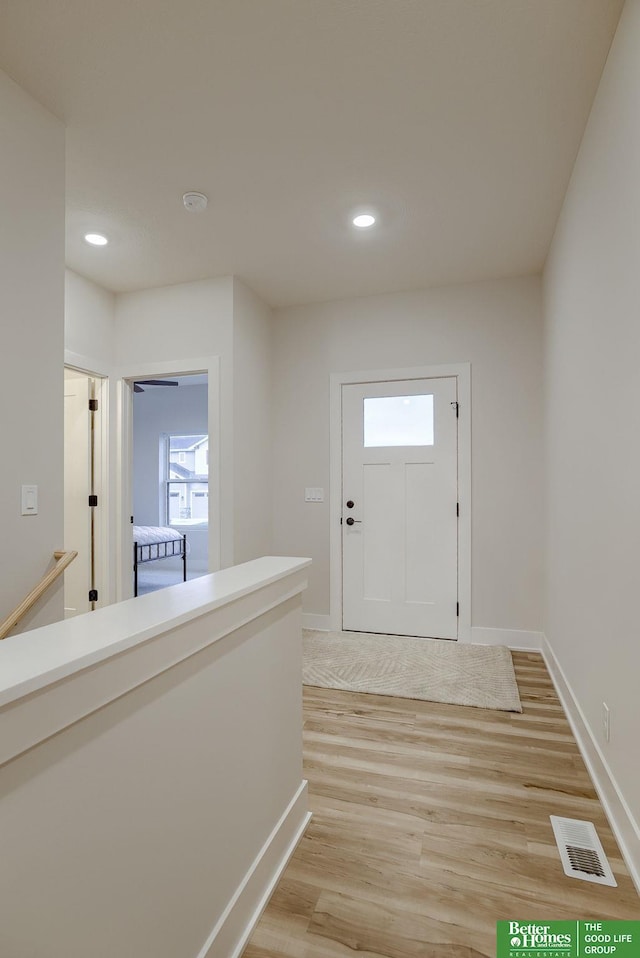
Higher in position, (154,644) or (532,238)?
(532,238)

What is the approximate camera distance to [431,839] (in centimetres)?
176

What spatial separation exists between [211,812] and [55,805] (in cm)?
55

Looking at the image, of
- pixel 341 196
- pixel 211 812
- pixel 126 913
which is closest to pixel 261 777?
pixel 211 812

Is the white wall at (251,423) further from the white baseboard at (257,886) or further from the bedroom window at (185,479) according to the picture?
the bedroom window at (185,479)

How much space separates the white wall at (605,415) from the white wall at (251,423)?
6.95 feet

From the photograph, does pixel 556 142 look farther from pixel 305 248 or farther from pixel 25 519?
pixel 25 519

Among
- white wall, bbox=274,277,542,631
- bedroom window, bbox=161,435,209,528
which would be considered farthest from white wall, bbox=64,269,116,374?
bedroom window, bbox=161,435,209,528

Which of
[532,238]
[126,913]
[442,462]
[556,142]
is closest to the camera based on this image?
[126,913]

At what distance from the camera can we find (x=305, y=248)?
3.38 meters

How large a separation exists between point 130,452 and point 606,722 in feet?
11.6

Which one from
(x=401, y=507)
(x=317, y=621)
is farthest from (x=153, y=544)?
(x=401, y=507)

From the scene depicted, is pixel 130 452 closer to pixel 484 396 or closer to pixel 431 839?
pixel 484 396

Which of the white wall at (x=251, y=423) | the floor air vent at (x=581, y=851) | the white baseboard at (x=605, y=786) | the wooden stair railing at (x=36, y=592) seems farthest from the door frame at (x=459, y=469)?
the wooden stair railing at (x=36, y=592)

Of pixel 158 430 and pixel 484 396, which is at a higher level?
pixel 158 430
